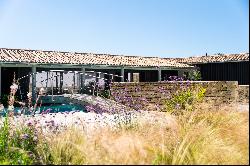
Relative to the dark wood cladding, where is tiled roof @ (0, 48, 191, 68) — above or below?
above

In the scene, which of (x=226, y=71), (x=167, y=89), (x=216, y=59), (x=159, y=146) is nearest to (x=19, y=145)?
(x=159, y=146)

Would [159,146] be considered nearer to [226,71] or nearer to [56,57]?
[56,57]

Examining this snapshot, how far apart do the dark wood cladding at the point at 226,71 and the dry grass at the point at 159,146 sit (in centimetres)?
2510

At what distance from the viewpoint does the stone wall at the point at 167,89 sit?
12555mm

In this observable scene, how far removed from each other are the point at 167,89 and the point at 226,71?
61.3 feet

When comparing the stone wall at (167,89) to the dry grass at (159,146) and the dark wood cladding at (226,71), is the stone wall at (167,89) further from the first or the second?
the dark wood cladding at (226,71)

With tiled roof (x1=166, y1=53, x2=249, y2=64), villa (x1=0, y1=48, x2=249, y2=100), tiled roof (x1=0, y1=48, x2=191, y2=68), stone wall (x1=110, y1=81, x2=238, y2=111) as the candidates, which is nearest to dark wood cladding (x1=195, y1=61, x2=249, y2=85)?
villa (x1=0, y1=48, x2=249, y2=100)

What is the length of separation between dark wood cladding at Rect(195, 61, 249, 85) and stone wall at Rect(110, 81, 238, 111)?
52.7ft

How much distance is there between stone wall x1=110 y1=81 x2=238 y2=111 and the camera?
12.6 m

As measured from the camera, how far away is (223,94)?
12656 mm

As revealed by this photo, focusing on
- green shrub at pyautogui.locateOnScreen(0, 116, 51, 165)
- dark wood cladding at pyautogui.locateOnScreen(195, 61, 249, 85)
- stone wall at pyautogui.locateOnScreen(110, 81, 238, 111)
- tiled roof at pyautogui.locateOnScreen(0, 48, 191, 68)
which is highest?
tiled roof at pyautogui.locateOnScreen(0, 48, 191, 68)

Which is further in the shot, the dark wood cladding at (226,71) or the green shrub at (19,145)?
the dark wood cladding at (226,71)

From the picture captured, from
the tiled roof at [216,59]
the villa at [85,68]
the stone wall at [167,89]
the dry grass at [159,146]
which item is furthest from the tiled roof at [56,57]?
the dry grass at [159,146]

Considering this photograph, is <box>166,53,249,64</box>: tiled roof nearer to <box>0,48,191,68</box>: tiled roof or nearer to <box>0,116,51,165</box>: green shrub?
<box>0,48,191,68</box>: tiled roof
